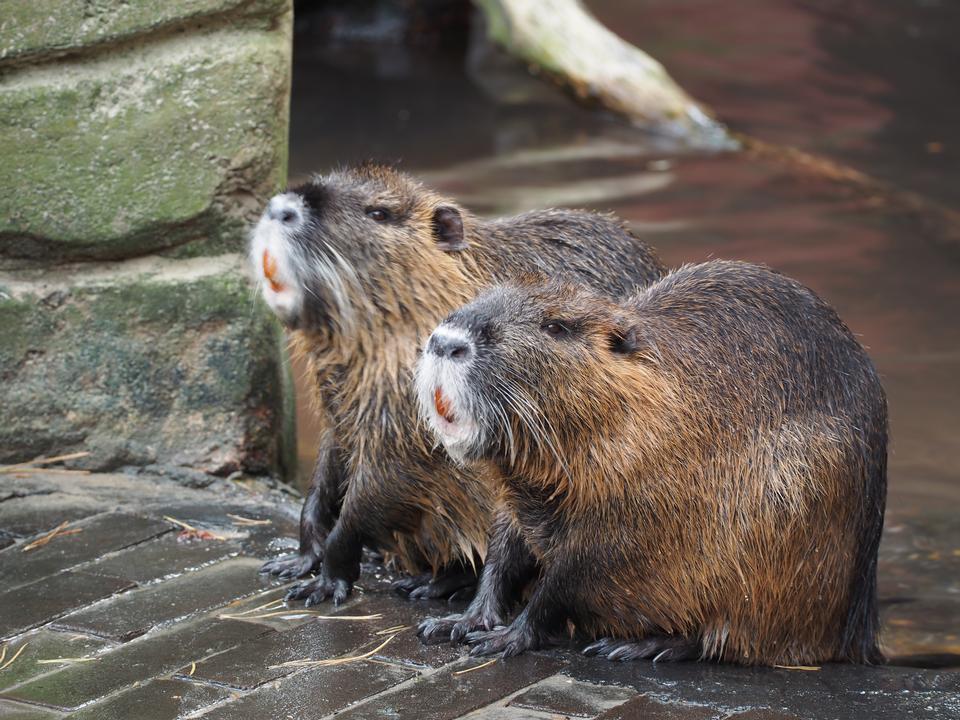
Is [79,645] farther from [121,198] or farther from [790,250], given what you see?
[790,250]

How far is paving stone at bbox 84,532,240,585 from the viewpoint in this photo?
372 centimetres

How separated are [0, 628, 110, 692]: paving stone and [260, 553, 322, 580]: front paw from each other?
22.6 inches

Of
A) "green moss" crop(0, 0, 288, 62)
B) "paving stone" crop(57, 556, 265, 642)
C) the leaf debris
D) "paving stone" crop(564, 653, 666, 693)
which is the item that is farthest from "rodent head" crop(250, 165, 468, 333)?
"paving stone" crop(564, 653, 666, 693)

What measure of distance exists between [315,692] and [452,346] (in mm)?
767

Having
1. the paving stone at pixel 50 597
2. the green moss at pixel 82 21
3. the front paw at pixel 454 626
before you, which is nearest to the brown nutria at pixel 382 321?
the front paw at pixel 454 626

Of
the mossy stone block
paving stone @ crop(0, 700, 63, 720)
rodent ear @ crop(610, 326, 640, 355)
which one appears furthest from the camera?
the mossy stone block

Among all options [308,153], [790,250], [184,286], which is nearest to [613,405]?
[184,286]

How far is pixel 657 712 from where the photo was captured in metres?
2.97

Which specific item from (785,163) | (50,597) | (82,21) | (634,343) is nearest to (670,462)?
(634,343)

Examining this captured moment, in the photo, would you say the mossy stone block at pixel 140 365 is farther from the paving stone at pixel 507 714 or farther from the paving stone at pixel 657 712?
the paving stone at pixel 657 712

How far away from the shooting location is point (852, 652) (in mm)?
3529

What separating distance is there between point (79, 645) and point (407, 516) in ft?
2.79

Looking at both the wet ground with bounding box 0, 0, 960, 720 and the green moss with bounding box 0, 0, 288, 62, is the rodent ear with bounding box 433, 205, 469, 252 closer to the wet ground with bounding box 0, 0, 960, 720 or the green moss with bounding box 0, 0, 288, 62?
the wet ground with bounding box 0, 0, 960, 720

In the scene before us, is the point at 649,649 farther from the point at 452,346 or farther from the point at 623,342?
the point at 452,346
